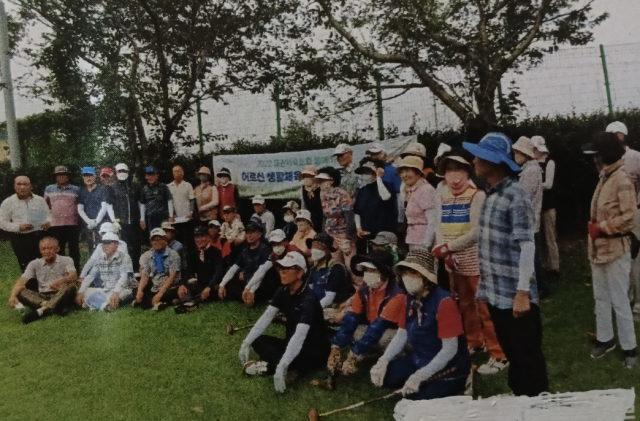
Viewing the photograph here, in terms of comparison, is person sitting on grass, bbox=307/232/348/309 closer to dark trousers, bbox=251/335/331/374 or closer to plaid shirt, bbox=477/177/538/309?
dark trousers, bbox=251/335/331/374

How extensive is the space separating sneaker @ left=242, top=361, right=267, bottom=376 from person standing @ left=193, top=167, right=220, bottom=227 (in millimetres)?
2304

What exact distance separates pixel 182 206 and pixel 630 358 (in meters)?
3.82

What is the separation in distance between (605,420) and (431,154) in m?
3.21

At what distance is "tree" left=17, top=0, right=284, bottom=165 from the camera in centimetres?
369

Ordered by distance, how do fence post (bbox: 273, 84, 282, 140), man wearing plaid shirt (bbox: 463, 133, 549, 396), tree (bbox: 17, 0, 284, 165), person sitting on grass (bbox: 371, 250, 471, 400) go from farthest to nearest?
fence post (bbox: 273, 84, 282, 140) < tree (bbox: 17, 0, 284, 165) < person sitting on grass (bbox: 371, 250, 471, 400) < man wearing plaid shirt (bbox: 463, 133, 549, 396)

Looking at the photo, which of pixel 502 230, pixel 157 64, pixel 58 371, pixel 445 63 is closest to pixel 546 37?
→ pixel 445 63

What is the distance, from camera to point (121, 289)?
4.48 metres

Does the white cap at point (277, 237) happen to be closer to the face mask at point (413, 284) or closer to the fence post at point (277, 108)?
the fence post at point (277, 108)

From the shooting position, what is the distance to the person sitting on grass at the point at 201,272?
446 centimetres

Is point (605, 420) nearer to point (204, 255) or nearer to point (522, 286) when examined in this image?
point (522, 286)

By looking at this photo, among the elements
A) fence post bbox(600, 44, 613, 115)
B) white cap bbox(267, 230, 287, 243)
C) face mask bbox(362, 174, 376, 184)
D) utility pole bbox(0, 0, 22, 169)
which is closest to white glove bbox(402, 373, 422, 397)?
face mask bbox(362, 174, 376, 184)

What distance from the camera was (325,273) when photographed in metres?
3.49

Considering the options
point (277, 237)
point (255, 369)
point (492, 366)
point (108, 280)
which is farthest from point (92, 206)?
point (492, 366)

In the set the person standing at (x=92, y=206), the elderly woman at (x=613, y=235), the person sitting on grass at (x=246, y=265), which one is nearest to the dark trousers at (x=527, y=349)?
the elderly woman at (x=613, y=235)
